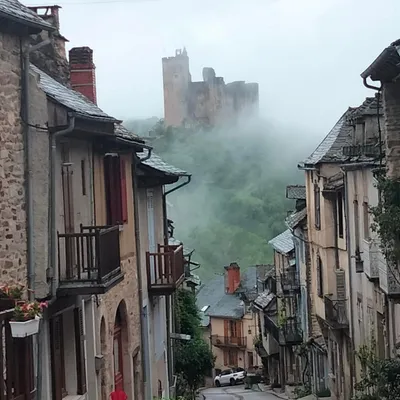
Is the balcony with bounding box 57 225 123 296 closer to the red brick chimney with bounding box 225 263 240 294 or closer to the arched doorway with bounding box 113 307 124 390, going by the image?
the arched doorway with bounding box 113 307 124 390

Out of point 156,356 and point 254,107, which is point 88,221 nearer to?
point 156,356

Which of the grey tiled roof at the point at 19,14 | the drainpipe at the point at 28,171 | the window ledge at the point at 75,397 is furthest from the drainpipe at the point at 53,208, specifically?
the window ledge at the point at 75,397

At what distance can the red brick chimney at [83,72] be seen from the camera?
20.9 meters

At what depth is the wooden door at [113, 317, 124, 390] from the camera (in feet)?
61.9

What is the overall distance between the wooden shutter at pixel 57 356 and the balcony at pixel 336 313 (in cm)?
1472

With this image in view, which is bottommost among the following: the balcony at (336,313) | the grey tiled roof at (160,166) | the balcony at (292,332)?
the balcony at (292,332)

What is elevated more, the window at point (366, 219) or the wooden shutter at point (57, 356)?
the window at point (366, 219)

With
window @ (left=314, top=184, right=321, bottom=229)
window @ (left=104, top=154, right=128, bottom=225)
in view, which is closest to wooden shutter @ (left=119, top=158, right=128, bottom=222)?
window @ (left=104, top=154, right=128, bottom=225)

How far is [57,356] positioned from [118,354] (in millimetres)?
5390

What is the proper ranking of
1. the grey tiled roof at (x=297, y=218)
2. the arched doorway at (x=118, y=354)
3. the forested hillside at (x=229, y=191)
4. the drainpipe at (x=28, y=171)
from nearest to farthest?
the drainpipe at (x=28, y=171) < the arched doorway at (x=118, y=354) < the grey tiled roof at (x=297, y=218) < the forested hillside at (x=229, y=191)

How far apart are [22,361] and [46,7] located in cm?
988

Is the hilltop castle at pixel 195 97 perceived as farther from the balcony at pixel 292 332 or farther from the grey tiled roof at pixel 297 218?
the grey tiled roof at pixel 297 218

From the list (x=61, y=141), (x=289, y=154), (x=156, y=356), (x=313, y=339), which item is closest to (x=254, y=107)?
(x=289, y=154)

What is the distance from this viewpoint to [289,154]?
119125mm
